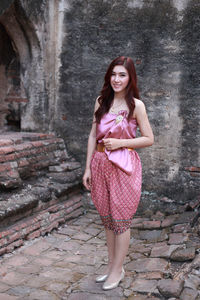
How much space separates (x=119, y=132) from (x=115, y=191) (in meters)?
0.48

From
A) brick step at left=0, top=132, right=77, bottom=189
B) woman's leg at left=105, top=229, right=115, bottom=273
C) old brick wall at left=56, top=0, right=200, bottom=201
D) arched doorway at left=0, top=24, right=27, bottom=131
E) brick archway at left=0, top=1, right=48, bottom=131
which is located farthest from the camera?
arched doorway at left=0, top=24, right=27, bottom=131

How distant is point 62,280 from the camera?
2.99 meters

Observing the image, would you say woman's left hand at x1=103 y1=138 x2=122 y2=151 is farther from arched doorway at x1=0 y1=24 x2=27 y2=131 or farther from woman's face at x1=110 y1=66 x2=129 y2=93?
arched doorway at x1=0 y1=24 x2=27 y2=131

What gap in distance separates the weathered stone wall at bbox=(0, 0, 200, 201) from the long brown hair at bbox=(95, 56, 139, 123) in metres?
2.10

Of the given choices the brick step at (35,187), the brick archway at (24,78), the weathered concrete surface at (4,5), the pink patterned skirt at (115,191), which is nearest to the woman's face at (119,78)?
the pink patterned skirt at (115,191)

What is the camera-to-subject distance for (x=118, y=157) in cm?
266

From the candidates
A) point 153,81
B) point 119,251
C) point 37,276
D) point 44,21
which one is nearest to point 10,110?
point 44,21

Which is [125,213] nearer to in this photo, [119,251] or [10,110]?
[119,251]

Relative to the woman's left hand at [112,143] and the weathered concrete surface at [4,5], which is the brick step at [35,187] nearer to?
the woman's left hand at [112,143]

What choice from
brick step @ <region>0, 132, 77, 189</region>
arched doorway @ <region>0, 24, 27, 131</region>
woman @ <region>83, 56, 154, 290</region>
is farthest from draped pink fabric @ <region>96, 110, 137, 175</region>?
arched doorway @ <region>0, 24, 27, 131</region>

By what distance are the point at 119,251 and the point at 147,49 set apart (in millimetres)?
3139

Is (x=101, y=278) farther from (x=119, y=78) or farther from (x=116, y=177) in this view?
(x=119, y=78)

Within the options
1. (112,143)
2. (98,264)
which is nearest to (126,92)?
(112,143)

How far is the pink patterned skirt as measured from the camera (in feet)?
8.79
